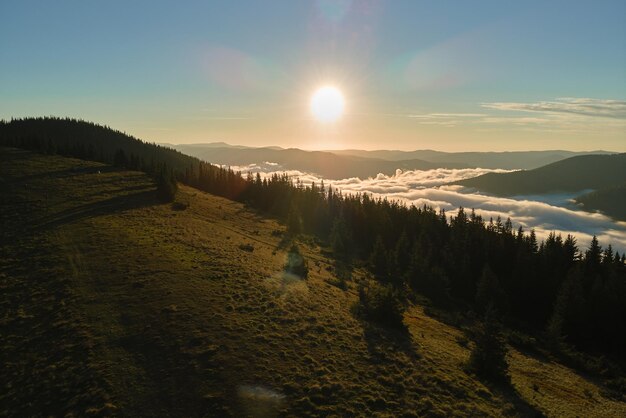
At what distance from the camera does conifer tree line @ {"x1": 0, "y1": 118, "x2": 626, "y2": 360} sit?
5644 cm

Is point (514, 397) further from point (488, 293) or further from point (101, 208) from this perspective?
point (101, 208)

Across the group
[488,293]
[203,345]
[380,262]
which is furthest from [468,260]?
[203,345]

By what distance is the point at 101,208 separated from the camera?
59.5 metres

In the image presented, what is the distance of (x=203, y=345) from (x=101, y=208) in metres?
46.3

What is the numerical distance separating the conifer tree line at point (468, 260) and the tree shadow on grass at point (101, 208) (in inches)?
425

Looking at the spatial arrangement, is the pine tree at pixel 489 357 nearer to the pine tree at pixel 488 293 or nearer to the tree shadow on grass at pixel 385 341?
the tree shadow on grass at pixel 385 341

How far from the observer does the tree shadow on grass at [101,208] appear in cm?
4880

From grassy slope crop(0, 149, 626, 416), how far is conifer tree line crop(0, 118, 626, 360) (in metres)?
10.8

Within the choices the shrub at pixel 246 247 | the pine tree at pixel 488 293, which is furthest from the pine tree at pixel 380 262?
the shrub at pixel 246 247

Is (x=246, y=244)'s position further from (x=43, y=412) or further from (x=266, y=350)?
(x=43, y=412)

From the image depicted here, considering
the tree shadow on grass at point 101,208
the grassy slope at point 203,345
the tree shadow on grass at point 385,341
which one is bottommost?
the tree shadow on grass at point 385,341

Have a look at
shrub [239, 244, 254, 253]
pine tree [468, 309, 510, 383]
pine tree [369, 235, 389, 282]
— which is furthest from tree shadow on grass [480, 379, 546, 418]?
pine tree [369, 235, 389, 282]

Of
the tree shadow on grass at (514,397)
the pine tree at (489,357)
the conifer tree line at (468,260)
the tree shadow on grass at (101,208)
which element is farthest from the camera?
the conifer tree line at (468,260)

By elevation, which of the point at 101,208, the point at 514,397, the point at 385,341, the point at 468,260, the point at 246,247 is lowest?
the point at 468,260
